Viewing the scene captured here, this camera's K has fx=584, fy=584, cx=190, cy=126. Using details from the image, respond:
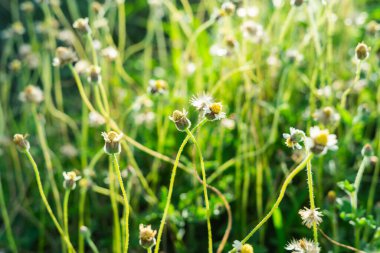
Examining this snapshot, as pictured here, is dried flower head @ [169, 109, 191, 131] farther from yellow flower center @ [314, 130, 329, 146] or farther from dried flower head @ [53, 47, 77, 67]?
dried flower head @ [53, 47, 77, 67]

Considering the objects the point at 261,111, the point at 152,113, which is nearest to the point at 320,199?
the point at 261,111

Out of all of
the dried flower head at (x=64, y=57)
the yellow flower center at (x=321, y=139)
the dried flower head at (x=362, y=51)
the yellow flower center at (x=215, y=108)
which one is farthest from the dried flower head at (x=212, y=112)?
the dried flower head at (x=64, y=57)

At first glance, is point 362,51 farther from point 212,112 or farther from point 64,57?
point 64,57

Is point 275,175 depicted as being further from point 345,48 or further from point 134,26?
point 134,26

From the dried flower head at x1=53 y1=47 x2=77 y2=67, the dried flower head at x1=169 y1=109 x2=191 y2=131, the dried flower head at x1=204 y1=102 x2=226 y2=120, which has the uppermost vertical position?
the dried flower head at x1=53 y1=47 x2=77 y2=67

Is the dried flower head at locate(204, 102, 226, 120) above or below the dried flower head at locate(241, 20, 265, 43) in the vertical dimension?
below

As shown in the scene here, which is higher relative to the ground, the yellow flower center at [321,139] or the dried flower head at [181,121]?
the dried flower head at [181,121]

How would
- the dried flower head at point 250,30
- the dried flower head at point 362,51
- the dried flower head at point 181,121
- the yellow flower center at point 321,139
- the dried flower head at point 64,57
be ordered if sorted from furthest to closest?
the dried flower head at point 250,30 < the dried flower head at point 64,57 < the dried flower head at point 362,51 < the dried flower head at point 181,121 < the yellow flower center at point 321,139

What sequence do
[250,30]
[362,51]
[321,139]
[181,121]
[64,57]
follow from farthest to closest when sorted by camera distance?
[250,30] < [64,57] < [362,51] < [181,121] < [321,139]

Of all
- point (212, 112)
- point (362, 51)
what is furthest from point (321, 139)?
point (362, 51)

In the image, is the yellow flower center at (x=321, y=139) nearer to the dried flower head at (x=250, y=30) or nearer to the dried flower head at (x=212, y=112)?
the dried flower head at (x=212, y=112)

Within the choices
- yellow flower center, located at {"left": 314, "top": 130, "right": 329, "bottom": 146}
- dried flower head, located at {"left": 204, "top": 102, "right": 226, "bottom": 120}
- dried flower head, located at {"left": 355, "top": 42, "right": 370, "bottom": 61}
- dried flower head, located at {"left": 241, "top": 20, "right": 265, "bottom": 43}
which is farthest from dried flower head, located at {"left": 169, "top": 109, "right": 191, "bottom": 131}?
dried flower head, located at {"left": 241, "top": 20, "right": 265, "bottom": 43}
